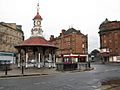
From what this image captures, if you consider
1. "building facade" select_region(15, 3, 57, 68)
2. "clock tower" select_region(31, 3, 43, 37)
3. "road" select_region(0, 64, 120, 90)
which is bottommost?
"road" select_region(0, 64, 120, 90)

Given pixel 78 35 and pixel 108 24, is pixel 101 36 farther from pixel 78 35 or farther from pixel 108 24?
pixel 78 35

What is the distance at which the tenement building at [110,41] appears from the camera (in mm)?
106438

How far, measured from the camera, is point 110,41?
110m

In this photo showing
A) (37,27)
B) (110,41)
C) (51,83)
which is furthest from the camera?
(110,41)

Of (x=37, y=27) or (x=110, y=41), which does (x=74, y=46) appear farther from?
(x=37, y=27)

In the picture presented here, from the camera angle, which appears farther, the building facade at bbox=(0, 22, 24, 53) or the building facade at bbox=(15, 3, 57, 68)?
the building facade at bbox=(0, 22, 24, 53)

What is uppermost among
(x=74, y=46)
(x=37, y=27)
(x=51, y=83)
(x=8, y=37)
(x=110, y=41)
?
(x=110, y=41)

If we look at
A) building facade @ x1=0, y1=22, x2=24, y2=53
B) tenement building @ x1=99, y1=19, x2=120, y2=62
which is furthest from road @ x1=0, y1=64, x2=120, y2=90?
tenement building @ x1=99, y1=19, x2=120, y2=62

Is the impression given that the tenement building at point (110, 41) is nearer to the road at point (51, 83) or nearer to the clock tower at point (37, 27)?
the clock tower at point (37, 27)

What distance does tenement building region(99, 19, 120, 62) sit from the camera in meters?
106

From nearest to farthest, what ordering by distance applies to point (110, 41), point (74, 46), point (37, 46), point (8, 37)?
point (37, 46)
point (8, 37)
point (74, 46)
point (110, 41)

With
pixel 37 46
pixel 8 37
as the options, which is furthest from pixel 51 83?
pixel 8 37

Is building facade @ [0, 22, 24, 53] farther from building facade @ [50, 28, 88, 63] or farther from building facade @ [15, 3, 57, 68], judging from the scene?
building facade @ [15, 3, 57, 68]

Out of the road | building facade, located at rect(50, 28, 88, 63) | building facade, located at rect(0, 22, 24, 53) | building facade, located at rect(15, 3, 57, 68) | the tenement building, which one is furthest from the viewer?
the tenement building
